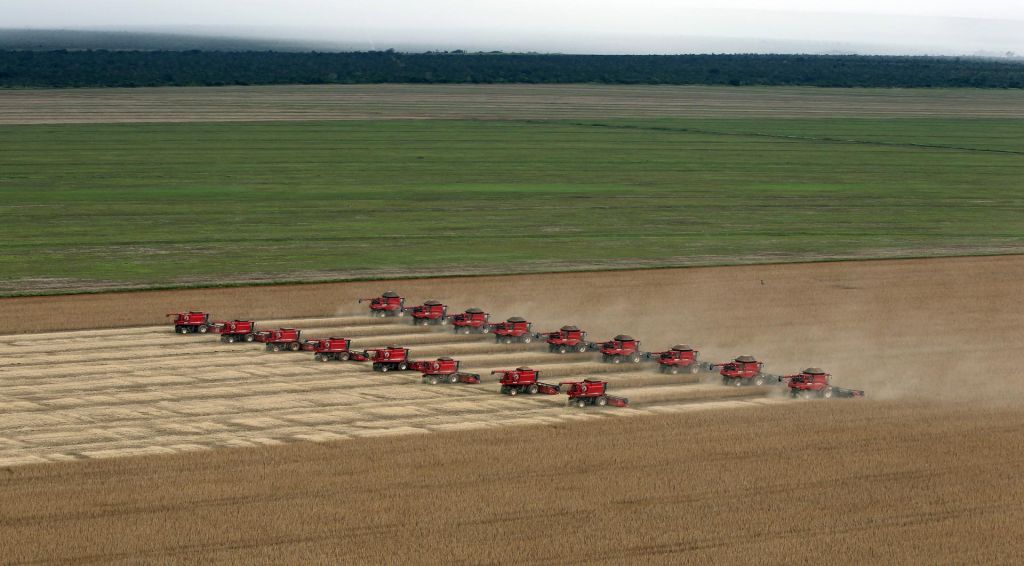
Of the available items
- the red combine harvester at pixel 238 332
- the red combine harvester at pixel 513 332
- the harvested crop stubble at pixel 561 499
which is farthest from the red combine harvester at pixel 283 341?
the harvested crop stubble at pixel 561 499

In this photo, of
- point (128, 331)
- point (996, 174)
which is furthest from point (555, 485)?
point (996, 174)

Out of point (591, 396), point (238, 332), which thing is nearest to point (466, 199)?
point (238, 332)

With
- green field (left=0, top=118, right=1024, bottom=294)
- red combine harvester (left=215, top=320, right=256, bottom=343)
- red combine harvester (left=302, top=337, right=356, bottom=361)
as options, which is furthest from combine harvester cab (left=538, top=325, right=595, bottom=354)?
green field (left=0, top=118, right=1024, bottom=294)

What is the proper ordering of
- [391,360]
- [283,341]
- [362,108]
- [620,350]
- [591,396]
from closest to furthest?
→ 1. [591,396]
2. [391,360]
3. [620,350]
4. [283,341]
5. [362,108]

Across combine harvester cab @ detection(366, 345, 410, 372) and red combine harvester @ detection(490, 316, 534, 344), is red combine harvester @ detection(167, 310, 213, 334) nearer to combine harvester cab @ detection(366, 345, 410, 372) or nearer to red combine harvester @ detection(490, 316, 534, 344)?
combine harvester cab @ detection(366, 345, 410, 372)

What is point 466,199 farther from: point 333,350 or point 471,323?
point 333,350

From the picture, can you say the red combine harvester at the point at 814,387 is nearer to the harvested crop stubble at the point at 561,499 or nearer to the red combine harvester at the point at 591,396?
the harvested crop stubble at the point at 561,499
